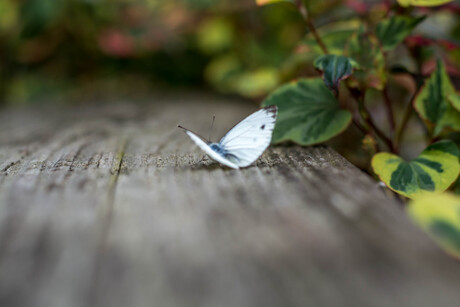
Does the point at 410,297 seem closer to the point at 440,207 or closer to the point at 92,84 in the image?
the point at 440,207

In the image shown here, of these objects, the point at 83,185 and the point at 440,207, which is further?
the point at 83,185

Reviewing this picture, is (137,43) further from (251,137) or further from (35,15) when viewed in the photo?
(251,137)

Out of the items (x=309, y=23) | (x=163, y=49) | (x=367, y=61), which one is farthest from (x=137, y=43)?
(x=367, y=61)

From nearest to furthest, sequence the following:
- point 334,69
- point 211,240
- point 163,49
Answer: point 211,240
point 334,69
point 163,49

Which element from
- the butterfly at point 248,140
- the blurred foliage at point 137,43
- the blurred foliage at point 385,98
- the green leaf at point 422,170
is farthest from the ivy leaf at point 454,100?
the blurred foliage at point 137,43

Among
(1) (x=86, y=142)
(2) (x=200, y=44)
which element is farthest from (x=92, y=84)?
(1) (x=86, y=142)
